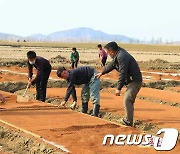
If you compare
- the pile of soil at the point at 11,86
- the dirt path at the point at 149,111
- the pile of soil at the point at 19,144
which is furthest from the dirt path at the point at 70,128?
the pile of soil at the point at 11,86

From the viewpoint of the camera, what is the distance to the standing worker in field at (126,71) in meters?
7.96

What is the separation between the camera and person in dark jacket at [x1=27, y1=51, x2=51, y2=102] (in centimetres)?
1032

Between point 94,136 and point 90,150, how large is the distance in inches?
37.7

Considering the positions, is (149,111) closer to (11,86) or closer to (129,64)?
(129,64)

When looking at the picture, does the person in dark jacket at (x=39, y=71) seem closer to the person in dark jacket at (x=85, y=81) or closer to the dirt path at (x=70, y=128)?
the dirt path at (x=70, y=128)

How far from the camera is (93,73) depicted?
9.26 meters

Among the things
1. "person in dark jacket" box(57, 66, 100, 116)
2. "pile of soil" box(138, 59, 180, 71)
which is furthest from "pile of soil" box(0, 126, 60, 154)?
"pile of soil" box(138, 59, 180, 71)

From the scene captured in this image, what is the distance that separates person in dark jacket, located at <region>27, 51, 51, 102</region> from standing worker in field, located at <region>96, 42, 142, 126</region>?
2540mm

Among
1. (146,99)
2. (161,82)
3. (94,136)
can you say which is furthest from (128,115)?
(161,82)

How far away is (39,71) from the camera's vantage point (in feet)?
34.7

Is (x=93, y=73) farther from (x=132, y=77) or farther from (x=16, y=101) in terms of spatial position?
(x=16, y=101)

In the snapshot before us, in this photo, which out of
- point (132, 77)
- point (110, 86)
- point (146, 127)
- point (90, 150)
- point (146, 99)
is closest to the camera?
point (90, 150)

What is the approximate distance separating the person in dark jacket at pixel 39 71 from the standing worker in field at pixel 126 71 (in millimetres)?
2540

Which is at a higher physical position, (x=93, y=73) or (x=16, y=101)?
(x=93, y=73)
